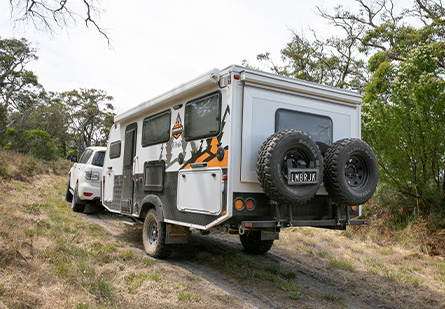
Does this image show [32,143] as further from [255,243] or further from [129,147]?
[255,243]

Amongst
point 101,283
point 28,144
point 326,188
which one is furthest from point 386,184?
point 28,144

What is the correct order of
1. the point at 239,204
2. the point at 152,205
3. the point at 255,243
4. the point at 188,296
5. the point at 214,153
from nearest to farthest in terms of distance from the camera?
the point at 188,296
the point at 239,204
the point at 214,153
the point at 152,205
the point at 255,243

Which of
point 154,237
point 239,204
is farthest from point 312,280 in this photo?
point 154,237

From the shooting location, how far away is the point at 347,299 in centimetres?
457

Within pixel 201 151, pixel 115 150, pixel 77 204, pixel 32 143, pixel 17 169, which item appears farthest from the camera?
pixel 32 143

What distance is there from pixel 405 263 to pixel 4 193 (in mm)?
9797

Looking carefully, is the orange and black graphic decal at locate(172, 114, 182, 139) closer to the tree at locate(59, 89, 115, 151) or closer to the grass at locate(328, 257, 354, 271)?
the grass at locate(328, 257, 354, 271)

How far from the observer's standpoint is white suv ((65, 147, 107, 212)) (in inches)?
375

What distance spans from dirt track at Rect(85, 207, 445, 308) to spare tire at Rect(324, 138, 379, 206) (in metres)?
1.25

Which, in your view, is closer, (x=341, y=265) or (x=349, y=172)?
(x=349, y=172)

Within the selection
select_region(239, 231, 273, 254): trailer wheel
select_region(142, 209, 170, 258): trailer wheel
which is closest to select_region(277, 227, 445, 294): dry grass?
select_region(239, 231, 273, 254): trailer wheel

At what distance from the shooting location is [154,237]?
20.0ft

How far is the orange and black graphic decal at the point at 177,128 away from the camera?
18.5 ft

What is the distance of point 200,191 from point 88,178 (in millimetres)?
5691
